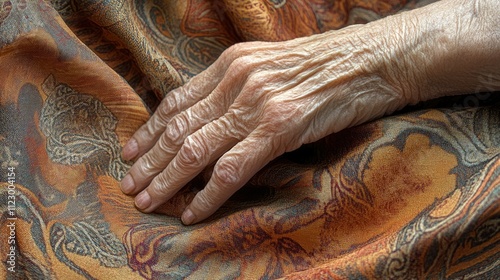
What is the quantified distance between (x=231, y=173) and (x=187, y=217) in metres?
0.11

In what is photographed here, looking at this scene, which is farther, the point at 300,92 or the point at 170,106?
the point at 170,106

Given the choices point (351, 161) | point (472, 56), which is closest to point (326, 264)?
point (351, 161)

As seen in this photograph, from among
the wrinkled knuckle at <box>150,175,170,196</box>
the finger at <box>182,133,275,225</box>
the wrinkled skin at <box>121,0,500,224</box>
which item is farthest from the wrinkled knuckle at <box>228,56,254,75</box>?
the wrinkled knuckle at <box>150,175,170,196</box>

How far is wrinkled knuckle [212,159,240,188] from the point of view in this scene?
0.90m

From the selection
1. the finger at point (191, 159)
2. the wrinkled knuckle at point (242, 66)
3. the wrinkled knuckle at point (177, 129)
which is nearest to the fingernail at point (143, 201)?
the finger at point (191, 159)

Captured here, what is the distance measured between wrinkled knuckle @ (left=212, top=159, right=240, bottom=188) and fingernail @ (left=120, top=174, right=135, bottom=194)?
0.16 meters

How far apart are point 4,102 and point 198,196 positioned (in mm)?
330

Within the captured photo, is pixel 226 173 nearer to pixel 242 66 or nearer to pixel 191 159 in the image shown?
pixel 191 159

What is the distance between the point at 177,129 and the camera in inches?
38.6

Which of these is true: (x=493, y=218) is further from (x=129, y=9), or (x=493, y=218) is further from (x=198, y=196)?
(x=129, y=9)

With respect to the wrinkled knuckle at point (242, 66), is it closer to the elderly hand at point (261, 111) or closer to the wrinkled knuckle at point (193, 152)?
the elderly hand at point (261, 111)

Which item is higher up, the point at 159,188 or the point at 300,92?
the point at 300,92

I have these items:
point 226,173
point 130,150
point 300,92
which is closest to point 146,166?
point 130,150

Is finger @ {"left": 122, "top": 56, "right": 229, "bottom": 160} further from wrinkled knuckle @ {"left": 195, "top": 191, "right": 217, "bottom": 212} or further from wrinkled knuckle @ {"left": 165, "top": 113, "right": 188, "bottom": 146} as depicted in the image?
wrinkled knuckle @ {"left": 195, "top": 191, "right": 217, "bottom": 212}
